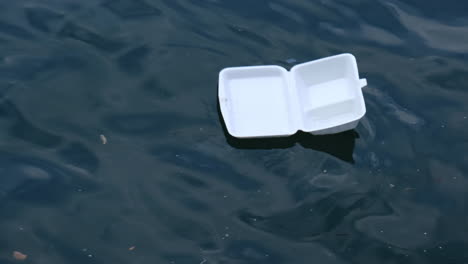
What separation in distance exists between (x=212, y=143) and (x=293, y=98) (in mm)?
840

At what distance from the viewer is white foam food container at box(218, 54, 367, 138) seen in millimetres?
5238

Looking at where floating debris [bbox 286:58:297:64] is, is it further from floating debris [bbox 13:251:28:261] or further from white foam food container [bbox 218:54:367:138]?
floating debris [bbox 13:251:28:261]

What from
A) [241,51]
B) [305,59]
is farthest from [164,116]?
[305,59]

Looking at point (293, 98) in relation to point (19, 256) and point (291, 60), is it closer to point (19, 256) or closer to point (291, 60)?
point (291, 60)

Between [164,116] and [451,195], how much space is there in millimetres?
2524

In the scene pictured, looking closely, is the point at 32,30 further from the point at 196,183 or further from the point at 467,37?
the point at 467,37

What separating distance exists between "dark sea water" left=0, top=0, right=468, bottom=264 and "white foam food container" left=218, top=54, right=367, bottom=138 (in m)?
0.16

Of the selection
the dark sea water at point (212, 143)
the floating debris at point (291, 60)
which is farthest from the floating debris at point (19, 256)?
the floating debris at point (291, 60)

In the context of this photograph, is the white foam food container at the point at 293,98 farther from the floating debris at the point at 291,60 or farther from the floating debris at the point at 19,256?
the floating debris at the point at 19,256

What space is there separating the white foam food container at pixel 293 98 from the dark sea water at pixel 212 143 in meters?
0.16

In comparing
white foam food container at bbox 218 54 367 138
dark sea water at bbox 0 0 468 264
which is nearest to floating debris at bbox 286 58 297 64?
dark sea water at bbox 0 0 468 264

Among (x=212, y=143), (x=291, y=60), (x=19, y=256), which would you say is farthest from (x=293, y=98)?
(x=19, y=256)

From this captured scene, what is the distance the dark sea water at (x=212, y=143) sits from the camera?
467 cm

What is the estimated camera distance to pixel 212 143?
5.26m
